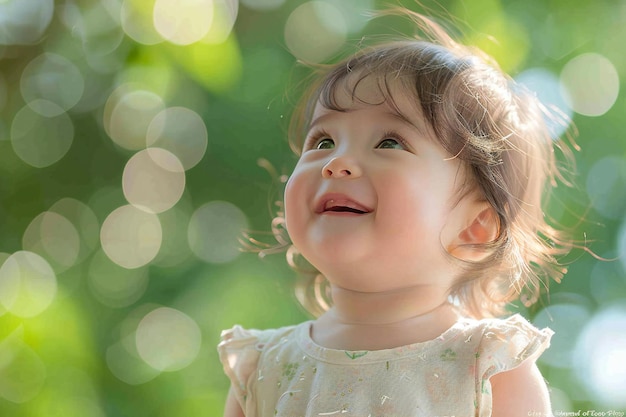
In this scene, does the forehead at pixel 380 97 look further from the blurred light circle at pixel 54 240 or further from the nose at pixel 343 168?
the blurred light circle at pixel 54 240

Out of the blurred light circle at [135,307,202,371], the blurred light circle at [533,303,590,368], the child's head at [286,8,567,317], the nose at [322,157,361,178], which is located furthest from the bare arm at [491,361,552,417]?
the blurred light circle at [135,307,202,371]

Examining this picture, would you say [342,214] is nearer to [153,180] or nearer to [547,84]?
[547,84]

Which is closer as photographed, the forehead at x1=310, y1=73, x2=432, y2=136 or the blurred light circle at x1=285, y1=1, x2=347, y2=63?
the forehead at x1=310, y1=73, x2=432, y2=136

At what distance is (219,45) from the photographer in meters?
1.20

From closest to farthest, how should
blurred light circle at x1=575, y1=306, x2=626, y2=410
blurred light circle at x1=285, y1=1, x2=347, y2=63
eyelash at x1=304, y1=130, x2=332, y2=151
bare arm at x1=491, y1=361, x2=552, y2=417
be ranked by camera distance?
bare arm at x1=491, y1=361, x2=552, y2=417
eyelash at x1=304, y1=130, x2=332, y2=151
blurred light circle at x1=575, y1=306, x2=626, y2=410
blurred light circle at x1=285, y1=1, x2=347, y2=63

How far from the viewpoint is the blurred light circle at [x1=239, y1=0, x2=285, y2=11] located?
3.98 ft

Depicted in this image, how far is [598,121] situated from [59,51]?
0.83m

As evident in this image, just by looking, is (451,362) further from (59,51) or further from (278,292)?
(59,51)

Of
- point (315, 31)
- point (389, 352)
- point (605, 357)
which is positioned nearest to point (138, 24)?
point (315, 31)

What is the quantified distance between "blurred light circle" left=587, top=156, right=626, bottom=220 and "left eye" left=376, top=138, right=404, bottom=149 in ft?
1.48

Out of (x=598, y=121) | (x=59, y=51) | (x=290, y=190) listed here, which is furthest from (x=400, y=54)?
(x=59, y=51)

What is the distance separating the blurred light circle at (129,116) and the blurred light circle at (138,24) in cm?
9

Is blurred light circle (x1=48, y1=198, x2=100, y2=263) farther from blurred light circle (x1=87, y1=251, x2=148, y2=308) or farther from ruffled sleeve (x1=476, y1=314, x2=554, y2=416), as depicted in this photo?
ruffled sleeve (x1=476, y1=314, x2=554, y2=416)

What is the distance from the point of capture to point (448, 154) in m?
0.71
